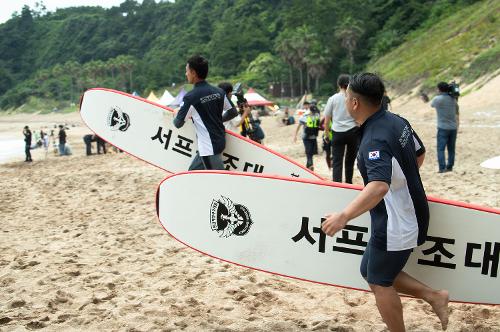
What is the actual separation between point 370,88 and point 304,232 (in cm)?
114

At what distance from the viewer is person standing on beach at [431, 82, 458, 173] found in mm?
8242

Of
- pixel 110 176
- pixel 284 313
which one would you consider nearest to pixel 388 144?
pixel 284 313

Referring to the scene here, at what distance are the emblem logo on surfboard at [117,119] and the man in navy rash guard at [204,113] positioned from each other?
1.62m

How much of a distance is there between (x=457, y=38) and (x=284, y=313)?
4135 cm

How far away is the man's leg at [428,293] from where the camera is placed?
103 inches

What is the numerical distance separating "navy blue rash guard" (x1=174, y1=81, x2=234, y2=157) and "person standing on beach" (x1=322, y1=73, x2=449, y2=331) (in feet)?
7.28

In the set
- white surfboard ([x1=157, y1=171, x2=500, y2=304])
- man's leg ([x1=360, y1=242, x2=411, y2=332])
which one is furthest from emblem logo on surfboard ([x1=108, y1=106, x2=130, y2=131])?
man's leg ([x1=360, y1=242, x2=411, y2=332])

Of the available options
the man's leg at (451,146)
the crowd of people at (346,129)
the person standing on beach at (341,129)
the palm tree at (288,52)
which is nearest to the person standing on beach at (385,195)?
the crowd of people at (346,129)

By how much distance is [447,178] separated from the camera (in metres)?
7.65

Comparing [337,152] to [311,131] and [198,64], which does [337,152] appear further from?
[311,131]

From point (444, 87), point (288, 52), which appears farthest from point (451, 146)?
point (288, 52)

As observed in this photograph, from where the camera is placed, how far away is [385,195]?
7.63 ft

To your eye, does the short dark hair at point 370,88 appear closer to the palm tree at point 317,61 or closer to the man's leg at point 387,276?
the man's leg at point 387,276

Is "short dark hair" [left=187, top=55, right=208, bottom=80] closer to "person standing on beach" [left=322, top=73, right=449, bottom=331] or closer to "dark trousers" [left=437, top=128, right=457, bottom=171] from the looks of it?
"person standing on beach" [left=322, top=73, right=449, bottom=331]
